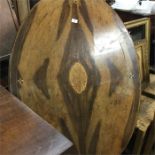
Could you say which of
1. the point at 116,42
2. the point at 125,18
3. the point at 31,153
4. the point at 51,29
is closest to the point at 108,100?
the point at 116,42

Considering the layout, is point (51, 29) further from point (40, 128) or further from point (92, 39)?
point (40, 128)

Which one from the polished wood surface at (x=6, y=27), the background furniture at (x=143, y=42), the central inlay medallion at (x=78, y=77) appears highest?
the polished wood surface at (x=6, y=27)

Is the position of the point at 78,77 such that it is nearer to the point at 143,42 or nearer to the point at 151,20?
the point at 143,42

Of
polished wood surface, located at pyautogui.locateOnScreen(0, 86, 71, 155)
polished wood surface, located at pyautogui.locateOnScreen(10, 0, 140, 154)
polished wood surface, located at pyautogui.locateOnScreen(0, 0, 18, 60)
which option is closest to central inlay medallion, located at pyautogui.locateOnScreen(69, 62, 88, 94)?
polished wood surface, located at pyautogui.locateOnScreen(10, 0, 140, 154)

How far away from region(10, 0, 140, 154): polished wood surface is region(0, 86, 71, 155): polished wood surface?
29 cm

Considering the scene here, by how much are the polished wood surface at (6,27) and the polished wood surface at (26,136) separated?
51cm

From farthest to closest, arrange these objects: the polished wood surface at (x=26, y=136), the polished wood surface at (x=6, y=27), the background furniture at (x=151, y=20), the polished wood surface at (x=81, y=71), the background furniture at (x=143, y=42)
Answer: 1. the background furniture at (x=151, y=20)
2. the background furniture at (x=143, y=42)
3. the polished wood surface at (x=6, y=27)
4. the polished wood surface at (x=81, y=71)
5. the polished wood surface at (x=26, y=136)

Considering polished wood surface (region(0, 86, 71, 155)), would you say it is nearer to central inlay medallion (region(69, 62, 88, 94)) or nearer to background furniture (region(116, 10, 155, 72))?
central inlay medallion (region(69, 62, 88, 94))

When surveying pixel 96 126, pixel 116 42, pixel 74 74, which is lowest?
pixel 96 126

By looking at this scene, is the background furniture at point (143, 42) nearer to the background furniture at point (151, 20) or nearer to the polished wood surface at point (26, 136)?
the background furniture at point (151, 20)

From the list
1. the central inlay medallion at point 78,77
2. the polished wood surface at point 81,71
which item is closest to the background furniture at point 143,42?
the polished wood surface at point 81,71

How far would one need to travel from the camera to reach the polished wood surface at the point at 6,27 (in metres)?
1.27

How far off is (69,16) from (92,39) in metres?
0.15

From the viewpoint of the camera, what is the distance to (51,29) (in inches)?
43.3
